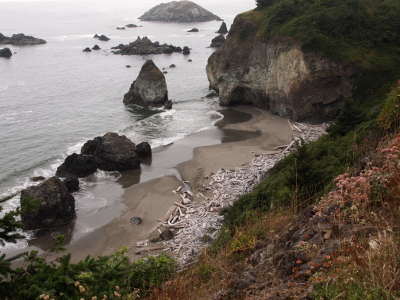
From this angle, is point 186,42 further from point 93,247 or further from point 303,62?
point 93,247

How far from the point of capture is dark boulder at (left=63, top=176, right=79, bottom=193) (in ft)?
80.7

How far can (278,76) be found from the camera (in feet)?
116

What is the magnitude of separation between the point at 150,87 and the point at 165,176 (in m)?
20.6

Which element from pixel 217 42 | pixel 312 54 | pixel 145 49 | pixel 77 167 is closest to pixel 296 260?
pixel 77 167

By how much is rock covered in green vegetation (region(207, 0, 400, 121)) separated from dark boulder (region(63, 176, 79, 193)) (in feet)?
66.9

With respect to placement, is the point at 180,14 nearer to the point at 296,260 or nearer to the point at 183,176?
the point at 183,176

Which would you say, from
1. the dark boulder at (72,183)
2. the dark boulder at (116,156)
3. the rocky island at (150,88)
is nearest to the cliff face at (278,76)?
the rocky island at (150,88)

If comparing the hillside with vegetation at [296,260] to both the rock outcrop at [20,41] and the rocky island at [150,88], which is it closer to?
the rocky island at [150,88]

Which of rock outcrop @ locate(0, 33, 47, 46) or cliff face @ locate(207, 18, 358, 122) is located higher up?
rock outcrop @ locate(0, 33, 47, 46)

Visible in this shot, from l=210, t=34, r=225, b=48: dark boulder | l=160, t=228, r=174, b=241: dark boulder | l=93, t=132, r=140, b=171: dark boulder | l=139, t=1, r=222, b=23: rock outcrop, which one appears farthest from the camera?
l=139, t=1, r=222, b=23: rock outcrop

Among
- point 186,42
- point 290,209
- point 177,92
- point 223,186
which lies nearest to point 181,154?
point 223,186

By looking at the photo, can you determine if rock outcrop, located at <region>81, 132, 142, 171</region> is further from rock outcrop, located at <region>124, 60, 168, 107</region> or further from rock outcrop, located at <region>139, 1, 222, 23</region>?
rock outcrop, located at <region>139, 1, 222, 23</region>

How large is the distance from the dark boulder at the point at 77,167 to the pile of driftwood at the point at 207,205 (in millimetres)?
7826

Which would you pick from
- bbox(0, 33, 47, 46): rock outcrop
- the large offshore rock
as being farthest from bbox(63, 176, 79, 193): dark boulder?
bbox(0, 33, 47, 46): rock outcrop
